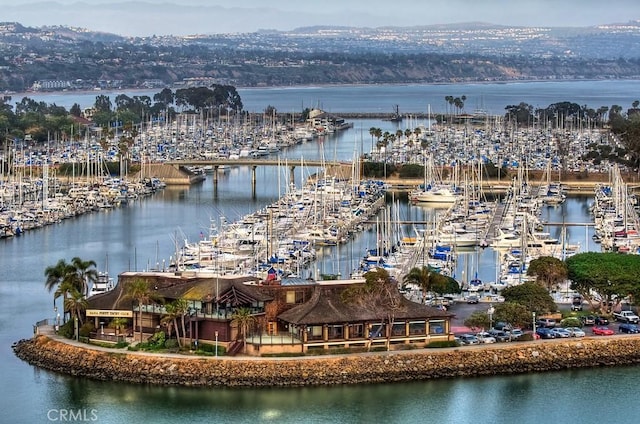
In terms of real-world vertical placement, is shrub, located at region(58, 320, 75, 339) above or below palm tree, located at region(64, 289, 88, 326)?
below

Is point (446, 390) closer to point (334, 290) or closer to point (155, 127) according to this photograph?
point (334, 290)

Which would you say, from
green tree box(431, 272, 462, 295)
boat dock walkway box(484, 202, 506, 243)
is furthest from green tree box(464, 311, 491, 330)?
boat dock walkway box(484, 202, 506, 243)

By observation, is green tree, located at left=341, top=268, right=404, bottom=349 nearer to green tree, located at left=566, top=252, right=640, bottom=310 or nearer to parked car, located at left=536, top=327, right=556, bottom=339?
parked car, located at left=536, top=327, right=556, bottom=339

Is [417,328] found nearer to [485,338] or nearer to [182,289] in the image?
[485,338]

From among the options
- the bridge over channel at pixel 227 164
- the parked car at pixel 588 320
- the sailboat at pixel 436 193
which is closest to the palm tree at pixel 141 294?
the parked car at pixel 588 320

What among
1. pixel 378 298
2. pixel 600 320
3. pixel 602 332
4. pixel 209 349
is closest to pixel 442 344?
pixel 378 298

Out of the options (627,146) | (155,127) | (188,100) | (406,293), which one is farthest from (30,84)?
(406,293)
